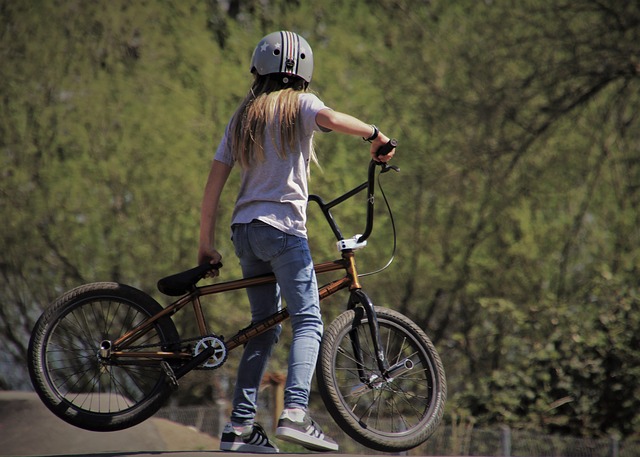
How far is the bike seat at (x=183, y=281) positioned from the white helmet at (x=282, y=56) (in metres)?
0.85

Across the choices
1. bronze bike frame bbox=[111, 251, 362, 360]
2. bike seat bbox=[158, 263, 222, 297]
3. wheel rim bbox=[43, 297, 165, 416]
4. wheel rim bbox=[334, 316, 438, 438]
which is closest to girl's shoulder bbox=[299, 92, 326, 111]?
bronze bike frame bbox=[111, 251, 362, 360]

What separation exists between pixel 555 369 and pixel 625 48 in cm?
372

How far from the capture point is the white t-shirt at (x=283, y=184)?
12.3 feet

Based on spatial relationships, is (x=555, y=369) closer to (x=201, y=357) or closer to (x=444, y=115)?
(x=444, y=115)

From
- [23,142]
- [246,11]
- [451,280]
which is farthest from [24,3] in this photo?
[451,280]

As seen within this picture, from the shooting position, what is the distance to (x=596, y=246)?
10.7 meters

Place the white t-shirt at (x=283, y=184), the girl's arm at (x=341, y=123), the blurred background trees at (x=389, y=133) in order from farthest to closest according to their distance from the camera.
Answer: the blurred background trees at (x=389, y=133) < the white t-shirt at (x=283, y=184) < the girl's arm at (x=341, y=123)

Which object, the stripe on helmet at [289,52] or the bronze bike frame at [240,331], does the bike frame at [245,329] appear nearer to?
the bronze bike frame at [240,331]

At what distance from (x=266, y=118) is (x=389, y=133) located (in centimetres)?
704

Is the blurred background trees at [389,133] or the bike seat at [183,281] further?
the blurred background trees at [389,133]

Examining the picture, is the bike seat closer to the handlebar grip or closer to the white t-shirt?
the white t-shirt

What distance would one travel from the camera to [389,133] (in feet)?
35.2

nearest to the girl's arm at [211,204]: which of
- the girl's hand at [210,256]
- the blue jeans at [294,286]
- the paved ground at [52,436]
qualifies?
the girl's hand at [210,256]

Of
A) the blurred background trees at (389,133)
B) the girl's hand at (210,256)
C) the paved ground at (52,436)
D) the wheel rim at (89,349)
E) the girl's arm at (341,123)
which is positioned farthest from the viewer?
the blurred background trees at (389,133)
